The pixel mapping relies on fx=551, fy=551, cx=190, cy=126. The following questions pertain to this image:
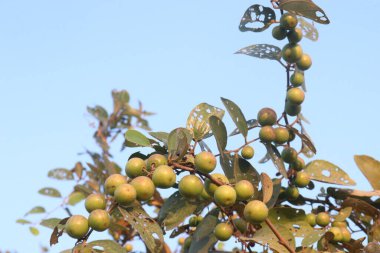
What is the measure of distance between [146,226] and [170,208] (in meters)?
0.24

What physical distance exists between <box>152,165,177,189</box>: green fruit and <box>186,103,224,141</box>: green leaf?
291mm

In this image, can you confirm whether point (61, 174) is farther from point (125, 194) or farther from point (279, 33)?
point (125, 194)

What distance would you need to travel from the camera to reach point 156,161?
1.75 meters

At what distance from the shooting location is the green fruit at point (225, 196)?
1.66 m

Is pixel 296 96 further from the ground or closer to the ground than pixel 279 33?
closer to the ground

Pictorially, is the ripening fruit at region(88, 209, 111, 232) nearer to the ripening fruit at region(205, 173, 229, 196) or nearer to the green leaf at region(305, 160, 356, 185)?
the ripening fruit at region(205, 173, 229, 196)

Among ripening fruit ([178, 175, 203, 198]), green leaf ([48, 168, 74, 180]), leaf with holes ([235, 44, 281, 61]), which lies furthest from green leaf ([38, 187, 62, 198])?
ripening fruit ([178, 175, 203, 198])

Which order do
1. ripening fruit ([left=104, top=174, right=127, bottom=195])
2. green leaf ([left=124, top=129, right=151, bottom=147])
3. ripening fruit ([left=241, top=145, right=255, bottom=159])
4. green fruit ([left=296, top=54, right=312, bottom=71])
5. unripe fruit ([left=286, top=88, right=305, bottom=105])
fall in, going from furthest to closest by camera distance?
green fruit ([left=296, top=54, right=312, bottom=71])
unripe fruit ([left=286, top=88, right=305, bottom=105])
ripening fruit ([left=241, top=145, right=255, bottom=159])
green leaf ([left=124, top=129, right=151, bottom=147])
ripening fruit ([left=104, top=174, right=127, bottom=195])

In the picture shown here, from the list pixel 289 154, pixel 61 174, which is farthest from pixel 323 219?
pixel 61 174

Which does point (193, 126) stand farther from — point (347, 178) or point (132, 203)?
point (347, 178)

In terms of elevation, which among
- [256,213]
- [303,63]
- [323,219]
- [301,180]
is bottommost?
[323,219]

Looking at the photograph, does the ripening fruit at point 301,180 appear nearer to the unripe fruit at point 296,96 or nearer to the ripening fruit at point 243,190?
the unripe fruit at point 296,96

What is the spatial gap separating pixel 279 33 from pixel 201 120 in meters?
0.59

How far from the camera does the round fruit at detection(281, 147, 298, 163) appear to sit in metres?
2.20
